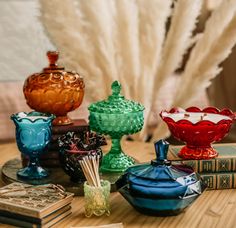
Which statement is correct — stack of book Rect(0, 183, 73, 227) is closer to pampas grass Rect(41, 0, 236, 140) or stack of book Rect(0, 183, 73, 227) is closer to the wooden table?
the wooden table

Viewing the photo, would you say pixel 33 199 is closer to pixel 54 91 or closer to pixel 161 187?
pixel 161 187

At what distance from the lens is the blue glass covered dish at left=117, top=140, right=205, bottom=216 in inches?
36.4

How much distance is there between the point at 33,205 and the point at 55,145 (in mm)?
298

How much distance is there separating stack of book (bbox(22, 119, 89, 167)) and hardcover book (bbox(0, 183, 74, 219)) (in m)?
0.18

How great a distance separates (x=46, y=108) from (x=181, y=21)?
0.58m

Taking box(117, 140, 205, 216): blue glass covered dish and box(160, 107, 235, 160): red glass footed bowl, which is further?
box(160, 107, 235, 160): red glass footed bowl

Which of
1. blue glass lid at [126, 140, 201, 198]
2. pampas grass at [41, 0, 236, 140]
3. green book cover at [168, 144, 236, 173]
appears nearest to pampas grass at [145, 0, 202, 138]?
pampas grass at [41, 0, 236, 140]

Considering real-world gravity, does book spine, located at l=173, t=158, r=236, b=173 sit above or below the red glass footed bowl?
below

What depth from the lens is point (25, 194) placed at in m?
0.97

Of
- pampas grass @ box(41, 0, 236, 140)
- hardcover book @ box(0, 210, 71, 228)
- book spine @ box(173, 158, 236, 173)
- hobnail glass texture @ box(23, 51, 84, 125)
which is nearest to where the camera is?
hardcover book @ box(0, 210, 71, 228)

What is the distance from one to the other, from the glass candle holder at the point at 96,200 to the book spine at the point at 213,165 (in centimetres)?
21

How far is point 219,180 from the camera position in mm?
1106

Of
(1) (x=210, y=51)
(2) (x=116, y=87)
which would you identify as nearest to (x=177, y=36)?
(1) (x=210, y=51)

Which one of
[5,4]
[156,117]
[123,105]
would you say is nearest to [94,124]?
[123,105]
